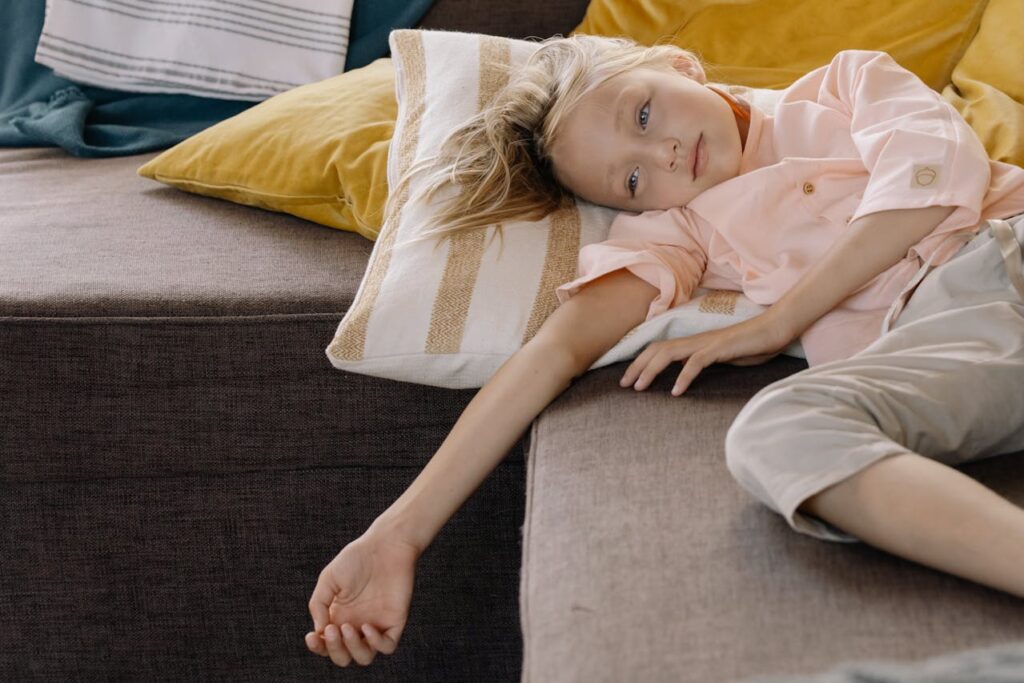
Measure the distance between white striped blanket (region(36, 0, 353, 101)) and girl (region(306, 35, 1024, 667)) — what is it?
1.82 ft

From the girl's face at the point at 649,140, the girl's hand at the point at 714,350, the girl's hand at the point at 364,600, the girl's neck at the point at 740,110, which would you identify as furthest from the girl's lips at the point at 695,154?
the girl's hand at the point at 364,600

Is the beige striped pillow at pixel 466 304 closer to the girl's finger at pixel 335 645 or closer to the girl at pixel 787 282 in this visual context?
the girl at pixel 787 282

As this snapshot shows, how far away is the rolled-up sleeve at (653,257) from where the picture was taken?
4.14 feet

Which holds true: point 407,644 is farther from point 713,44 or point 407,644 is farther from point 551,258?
point 713,44

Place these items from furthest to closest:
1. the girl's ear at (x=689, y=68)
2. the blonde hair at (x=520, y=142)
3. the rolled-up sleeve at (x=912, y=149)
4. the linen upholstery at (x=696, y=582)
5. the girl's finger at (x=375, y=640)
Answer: the girl's ear at (x=689, y=68), the blonde hair at (x=520, y=142), the rolled-up sleeve at (x=912, y=149), the girl's finger at (x=375, y=640), the linen upholstery at (x=696, y=582)

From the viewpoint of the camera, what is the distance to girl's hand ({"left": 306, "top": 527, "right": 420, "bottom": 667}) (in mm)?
1034

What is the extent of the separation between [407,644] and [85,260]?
2.10 feet

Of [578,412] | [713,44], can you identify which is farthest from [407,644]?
[713,44]

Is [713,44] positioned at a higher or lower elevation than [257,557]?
higher

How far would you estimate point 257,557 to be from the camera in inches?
55.6

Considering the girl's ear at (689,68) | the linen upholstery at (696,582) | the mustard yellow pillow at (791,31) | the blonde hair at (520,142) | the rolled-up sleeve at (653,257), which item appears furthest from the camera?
the mustard yellow pillow at (791,31)

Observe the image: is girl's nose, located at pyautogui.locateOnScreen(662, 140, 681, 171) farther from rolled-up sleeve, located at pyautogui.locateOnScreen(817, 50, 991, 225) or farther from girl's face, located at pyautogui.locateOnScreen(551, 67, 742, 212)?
rolled-up sleeve, located at pyautogui.locateOnScreen(817, 50, 991, 225)

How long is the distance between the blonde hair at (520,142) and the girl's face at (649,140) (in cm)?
3

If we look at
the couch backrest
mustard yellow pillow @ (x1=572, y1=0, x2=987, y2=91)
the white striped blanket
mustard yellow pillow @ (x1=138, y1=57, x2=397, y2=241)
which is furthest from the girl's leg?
the white striped blanket
